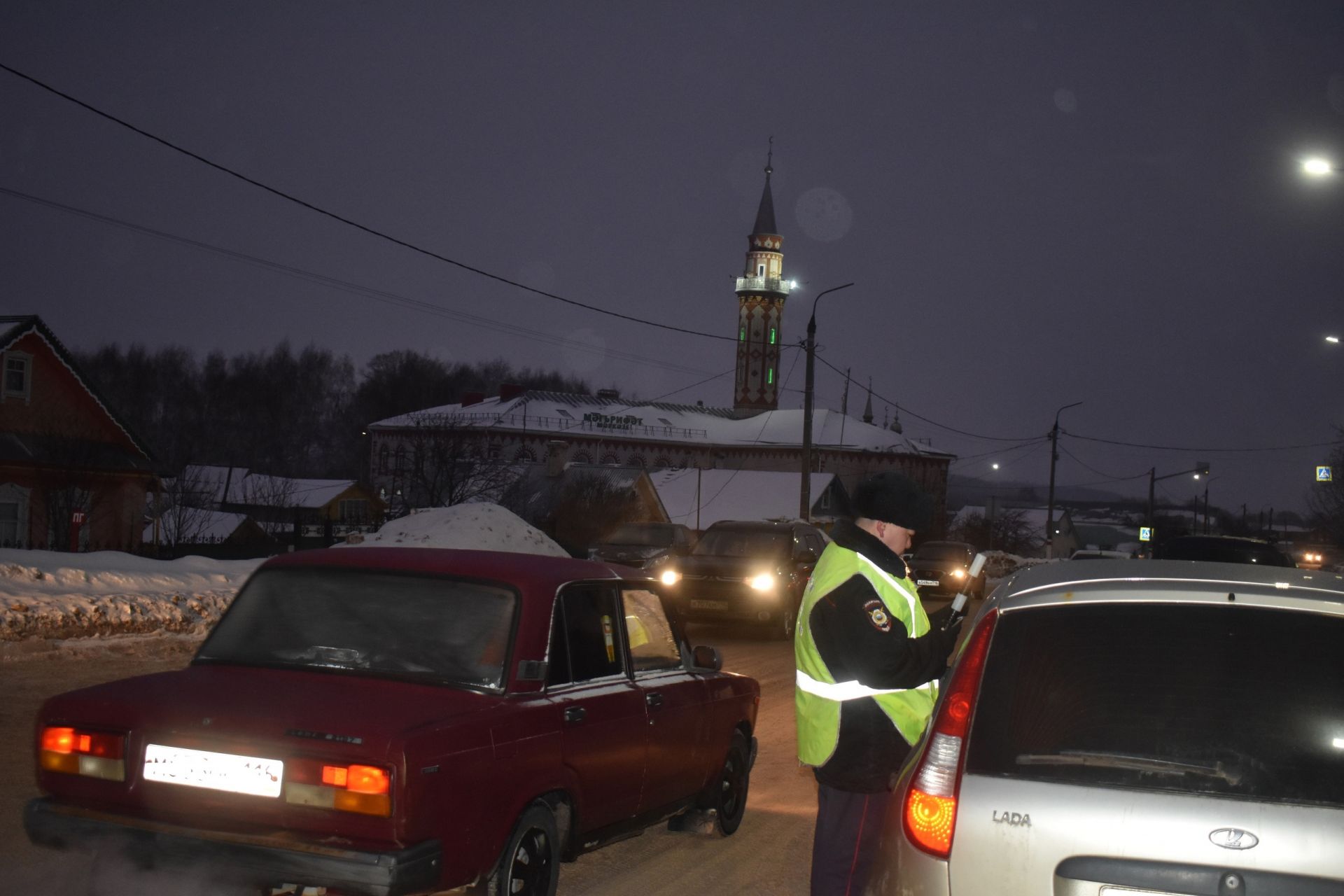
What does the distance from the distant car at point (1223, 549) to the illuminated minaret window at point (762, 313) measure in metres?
100

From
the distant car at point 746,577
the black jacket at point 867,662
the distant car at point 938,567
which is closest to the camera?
the black jacket at point 867,662

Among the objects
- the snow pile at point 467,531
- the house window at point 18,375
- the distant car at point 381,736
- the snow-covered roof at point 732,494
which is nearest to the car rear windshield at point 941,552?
the snow pile at point 467,531

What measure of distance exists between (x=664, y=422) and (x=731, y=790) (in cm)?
10677

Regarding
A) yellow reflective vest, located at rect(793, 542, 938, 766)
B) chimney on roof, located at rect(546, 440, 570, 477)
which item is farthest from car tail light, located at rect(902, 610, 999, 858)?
chimney on roof, located at rect(546, 440, 570, 477)

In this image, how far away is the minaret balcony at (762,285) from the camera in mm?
121750

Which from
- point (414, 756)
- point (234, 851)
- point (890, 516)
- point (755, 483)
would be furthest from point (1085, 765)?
point (755, 483)

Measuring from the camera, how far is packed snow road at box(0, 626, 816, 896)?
19.4 feet

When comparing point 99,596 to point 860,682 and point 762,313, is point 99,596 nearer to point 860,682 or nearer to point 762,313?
point 860,682

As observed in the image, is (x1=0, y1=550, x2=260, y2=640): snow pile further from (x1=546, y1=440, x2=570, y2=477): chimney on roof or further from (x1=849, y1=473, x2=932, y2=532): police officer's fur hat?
(x1=546, y1=440, x2=570, y2=477): chimney on roof

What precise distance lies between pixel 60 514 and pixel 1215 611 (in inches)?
1350

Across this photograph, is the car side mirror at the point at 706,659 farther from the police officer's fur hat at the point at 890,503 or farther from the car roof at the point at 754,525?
the car roof at the point at 754,525

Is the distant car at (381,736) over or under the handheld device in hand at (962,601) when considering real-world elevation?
under

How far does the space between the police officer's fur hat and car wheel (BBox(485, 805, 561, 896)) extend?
5.93ft

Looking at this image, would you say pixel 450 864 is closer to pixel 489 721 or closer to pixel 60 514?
pixel 489 721
